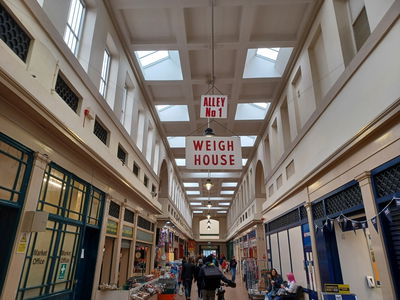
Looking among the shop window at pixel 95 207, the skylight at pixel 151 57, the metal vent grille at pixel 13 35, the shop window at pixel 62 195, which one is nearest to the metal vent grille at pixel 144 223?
the shop window at pixel 95 207

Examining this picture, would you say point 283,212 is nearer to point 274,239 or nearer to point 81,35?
point 274,239

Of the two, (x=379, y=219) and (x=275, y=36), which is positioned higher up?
(x=275, y=36)

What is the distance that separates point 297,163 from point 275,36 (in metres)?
3.52

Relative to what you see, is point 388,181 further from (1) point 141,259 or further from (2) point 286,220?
(1) point 141,259

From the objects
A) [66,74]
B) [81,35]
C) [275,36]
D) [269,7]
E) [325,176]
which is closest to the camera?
[66,74]

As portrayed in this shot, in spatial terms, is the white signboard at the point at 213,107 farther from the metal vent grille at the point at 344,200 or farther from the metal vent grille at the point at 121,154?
the metal vent grille at the point at 344,200

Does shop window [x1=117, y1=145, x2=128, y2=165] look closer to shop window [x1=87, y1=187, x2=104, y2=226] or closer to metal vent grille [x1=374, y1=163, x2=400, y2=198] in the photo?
shop window [x1=87, y1=187, x2=104, y2=226]

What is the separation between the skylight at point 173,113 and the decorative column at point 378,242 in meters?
8.38

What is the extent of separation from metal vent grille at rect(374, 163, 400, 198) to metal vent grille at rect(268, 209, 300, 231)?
158 inches

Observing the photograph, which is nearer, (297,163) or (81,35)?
(81,35)

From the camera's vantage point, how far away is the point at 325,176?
5707 mm

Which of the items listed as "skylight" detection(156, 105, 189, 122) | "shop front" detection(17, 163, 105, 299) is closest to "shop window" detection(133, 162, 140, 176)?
"shop front" detection(17, 163, 105, 299)

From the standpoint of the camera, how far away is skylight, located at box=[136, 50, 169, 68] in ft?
28.7

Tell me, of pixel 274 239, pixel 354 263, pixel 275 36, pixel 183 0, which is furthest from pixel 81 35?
pixel 274 239
